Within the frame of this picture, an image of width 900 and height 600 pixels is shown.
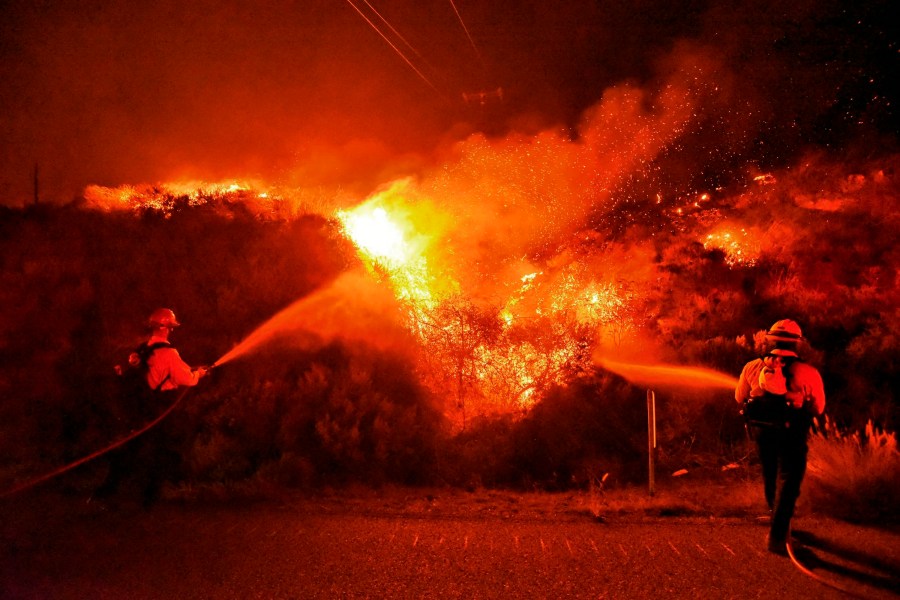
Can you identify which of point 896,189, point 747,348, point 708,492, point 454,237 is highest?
point 896,189

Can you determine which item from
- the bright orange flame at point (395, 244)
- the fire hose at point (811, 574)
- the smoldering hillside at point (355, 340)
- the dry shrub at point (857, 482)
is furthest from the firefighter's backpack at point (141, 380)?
the dry shrub at point (857, 482)

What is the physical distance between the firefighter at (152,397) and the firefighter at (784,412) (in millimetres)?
4905

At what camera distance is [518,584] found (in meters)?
4.11

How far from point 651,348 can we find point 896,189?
10.4 meters

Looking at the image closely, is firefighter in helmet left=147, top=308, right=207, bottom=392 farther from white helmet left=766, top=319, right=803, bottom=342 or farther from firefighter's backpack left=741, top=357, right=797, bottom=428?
white helmet left=766, top=319, right=803, bottom=342

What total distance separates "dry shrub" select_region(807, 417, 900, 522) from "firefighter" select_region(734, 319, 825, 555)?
36.1 inches

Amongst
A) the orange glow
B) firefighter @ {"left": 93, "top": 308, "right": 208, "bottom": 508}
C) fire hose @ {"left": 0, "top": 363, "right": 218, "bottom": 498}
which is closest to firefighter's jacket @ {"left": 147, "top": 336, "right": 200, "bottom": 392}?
firefighter @ {"left": 93, "top": 308, "right": 208, "bottom": 508}

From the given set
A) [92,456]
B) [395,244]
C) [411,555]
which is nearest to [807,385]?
[411,555]

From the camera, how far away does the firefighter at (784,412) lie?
179 inches

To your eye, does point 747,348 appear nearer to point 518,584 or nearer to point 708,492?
point 708,492

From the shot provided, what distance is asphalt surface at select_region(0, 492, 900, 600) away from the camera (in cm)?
402

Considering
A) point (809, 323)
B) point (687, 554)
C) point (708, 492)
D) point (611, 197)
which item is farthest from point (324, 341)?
point (611, 197)

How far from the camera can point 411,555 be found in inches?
182

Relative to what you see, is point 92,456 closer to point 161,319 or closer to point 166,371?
point 166,371
